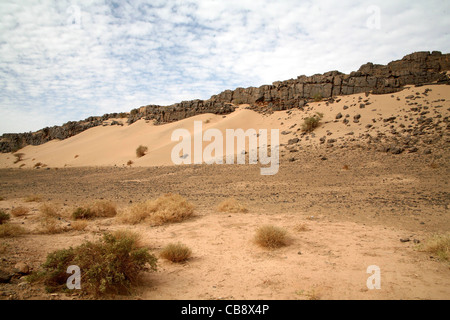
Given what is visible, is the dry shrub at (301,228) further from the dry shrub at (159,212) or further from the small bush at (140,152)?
the small bush at (140,152)

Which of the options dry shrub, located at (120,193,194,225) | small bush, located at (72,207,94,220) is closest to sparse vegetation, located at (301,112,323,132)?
dry shrub, located at (120,193,194,225)

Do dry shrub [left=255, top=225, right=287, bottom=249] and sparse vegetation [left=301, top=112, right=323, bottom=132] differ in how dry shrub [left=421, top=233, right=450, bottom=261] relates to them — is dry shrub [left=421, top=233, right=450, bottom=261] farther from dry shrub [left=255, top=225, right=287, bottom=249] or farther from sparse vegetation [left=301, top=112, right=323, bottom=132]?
sparse vegetation [left=301, top=112, right=323, bottom=132]

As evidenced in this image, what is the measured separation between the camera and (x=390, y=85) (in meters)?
25.9

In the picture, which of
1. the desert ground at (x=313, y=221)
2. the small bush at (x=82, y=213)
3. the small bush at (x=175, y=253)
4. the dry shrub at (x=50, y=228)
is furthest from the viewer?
the small bush at (x=82, y=213)

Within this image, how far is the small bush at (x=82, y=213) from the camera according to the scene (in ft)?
27.2

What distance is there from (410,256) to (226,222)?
4.39 metres

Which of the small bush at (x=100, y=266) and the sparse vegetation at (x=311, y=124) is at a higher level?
the sparse vegetation at (x=311, y=124)

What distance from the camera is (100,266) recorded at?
145 inches

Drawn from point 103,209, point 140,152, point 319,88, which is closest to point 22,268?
point 103,209

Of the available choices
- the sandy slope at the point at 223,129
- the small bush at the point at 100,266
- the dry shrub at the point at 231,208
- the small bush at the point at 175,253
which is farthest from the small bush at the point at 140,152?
the small bush at the point at 100,266

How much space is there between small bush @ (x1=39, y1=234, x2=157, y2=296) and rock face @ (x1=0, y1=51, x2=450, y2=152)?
28.4 m

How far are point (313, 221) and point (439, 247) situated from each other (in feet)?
9.66

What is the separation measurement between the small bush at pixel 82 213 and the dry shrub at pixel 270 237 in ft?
19.6
